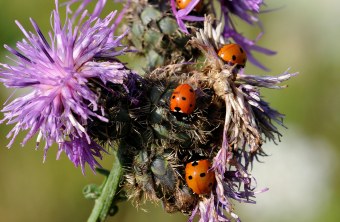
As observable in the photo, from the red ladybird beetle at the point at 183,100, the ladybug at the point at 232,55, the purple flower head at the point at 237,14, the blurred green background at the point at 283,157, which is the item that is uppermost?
the purple flower head at the point at 237,14

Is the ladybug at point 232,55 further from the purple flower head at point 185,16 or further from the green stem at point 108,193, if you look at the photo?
the green stem at point 108,193

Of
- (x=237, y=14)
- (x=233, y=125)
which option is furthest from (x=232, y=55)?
(x=237, y=14)

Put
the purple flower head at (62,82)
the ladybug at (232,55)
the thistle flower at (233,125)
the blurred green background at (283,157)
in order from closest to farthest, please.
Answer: the purple flower head at (62,82)
the thistle flower at (233,125)
the ladybug at (232,55)
the blurred green background at (283,157)

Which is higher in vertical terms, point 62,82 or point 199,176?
point 62,82

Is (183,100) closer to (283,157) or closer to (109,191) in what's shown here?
(109,191)

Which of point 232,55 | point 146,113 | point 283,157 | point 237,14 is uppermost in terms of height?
point 237,14

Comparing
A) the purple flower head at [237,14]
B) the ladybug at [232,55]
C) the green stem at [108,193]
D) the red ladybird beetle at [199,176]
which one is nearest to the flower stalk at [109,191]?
the green stem at [108,193]

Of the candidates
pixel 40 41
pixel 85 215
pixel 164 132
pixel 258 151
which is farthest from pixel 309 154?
pixel 40 41
